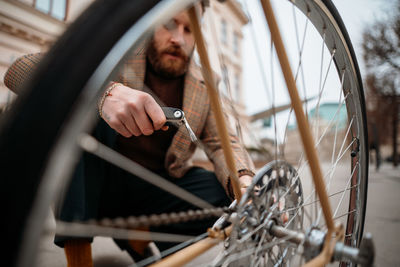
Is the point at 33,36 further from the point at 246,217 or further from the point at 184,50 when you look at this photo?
the point at 246,217

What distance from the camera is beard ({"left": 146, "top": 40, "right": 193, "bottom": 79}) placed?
3.05 ft

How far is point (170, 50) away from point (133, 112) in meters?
0.61

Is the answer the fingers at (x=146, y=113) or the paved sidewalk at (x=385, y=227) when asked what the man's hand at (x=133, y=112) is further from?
the paved sidewalk at (x=385, y=227)

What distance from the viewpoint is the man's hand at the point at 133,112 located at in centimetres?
38

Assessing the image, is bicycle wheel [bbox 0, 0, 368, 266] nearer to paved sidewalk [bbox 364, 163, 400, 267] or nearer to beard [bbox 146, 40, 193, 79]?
beard [bbox 146, 40, 193, 79]

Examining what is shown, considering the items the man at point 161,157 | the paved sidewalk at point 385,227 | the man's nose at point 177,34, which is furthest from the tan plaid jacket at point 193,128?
the paved sidewalk at point 385,227

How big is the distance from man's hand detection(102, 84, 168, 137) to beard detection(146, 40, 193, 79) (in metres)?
0.55

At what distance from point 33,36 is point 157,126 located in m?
5.16

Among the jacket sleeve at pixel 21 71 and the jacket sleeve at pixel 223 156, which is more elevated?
the jacket sleeve at pixel 21 71

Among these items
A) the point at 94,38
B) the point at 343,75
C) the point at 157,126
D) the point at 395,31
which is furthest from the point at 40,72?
the point at 395,31

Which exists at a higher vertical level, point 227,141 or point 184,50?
point 184,50

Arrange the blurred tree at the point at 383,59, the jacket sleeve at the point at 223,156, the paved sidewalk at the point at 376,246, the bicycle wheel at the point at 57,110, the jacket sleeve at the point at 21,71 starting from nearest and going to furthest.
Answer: the bicycle wheel at the point at 57,110 → the jacket sleeve at the point at 21,71 → the jacket sleeve at the point at 223,156 → the paved sidewalk at the point at 376,246 → the blurred tree at the point at 383,59

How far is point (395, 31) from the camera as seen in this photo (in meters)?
6.25

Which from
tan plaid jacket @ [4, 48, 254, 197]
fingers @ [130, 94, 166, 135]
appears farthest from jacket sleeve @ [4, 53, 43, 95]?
fingers @ [130, 94, 166, 135]
